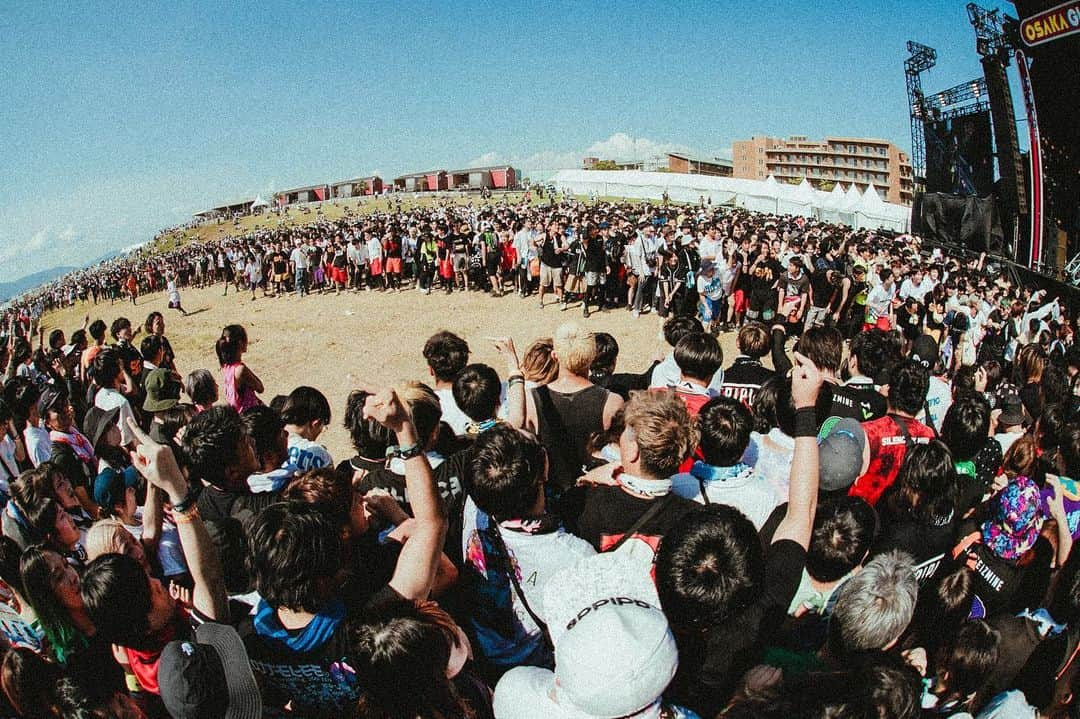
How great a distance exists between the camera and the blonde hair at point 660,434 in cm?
228

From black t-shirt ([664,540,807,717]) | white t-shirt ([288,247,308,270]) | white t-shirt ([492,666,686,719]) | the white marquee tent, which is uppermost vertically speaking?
the white marquee tent

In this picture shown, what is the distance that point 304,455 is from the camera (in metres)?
3.60

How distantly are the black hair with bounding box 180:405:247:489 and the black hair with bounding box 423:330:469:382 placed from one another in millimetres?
1405

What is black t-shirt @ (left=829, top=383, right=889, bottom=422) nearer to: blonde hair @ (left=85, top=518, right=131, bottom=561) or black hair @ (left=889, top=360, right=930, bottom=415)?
black hair @ (left=889, top=360, right=930, bottom=415)

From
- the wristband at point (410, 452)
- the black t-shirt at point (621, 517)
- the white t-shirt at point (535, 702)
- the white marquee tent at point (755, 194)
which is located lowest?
the white t-shirt at point (535, 702)

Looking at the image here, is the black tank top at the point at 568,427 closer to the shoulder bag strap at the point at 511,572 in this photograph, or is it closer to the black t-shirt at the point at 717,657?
the shoulder bag strap at the point at 511,572

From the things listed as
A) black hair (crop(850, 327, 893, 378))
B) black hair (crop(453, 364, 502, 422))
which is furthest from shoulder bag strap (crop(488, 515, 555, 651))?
black hair (crop(850, 327, 893, 378))

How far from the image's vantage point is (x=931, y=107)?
29141mm

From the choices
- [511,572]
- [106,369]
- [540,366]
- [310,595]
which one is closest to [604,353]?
[540,366]

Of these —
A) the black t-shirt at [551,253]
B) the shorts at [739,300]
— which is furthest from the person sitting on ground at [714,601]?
the black t-shirt at [551,253]

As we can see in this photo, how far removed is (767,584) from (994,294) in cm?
1277

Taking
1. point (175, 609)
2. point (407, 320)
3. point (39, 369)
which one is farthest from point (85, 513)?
point (407, 320)

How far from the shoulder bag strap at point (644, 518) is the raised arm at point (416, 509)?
684 millimetres

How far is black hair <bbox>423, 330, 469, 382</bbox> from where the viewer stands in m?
4.06
